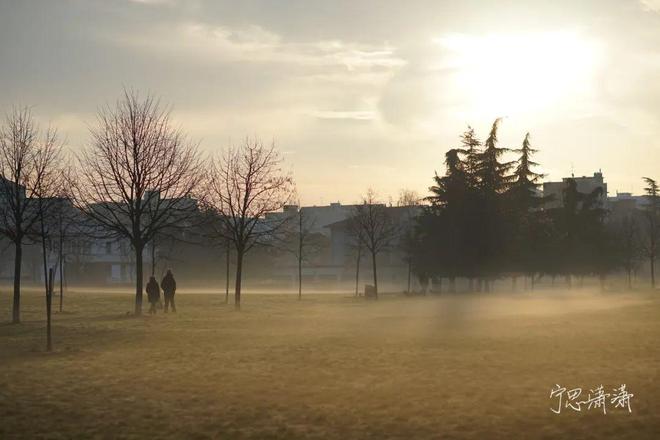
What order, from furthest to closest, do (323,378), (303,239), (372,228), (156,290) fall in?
1. (303,239)
2. (372,228)
3. (156,290)
4. (323,378)

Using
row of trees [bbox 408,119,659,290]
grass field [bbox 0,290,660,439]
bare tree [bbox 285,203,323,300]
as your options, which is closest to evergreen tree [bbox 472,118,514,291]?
row of trees [bbox 408,119,659,290]

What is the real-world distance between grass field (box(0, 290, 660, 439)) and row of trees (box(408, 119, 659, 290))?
104 feet

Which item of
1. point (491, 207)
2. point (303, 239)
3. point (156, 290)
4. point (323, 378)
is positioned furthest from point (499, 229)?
point (323, 378)

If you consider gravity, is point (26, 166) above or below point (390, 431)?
above

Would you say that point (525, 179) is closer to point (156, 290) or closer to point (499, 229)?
point (499, 229)

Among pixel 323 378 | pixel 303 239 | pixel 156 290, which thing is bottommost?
pixel 323 378

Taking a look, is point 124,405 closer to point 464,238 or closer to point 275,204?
point 275,204

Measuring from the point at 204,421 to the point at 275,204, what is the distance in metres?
31.0

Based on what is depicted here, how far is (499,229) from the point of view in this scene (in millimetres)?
58906

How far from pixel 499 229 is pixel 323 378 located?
46698 mm

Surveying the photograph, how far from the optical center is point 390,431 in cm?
1006

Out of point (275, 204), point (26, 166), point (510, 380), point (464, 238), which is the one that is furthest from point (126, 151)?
point (464, 238)

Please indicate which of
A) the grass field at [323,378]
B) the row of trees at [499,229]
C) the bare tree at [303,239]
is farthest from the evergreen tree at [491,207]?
the grass field at [323,378]

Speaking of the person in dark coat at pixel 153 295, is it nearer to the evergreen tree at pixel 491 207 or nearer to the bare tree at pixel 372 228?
the bare tree at pixel 372 228
